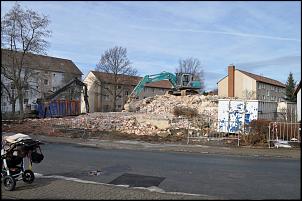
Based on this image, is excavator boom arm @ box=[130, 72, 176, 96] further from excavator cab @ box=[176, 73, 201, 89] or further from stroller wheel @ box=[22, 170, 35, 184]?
stroller wheel @ box=[22, 170, 35, 184]

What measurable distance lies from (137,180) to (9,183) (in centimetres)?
298

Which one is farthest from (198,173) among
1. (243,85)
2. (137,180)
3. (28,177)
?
(243,85)

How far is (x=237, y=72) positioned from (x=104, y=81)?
1082 inches

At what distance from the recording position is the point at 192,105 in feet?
120

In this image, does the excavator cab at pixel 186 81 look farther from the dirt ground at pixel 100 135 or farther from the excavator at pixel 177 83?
the dirt ground at pixel 100 135

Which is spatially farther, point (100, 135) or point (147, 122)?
point (147, 122)

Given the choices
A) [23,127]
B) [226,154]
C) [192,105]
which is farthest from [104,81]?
[226,154]

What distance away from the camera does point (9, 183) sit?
822 cm

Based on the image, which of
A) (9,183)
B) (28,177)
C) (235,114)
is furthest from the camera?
(235,114)

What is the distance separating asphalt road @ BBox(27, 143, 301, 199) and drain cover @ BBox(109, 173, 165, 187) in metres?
0.14

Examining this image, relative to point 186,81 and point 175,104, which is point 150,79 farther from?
point 175,104

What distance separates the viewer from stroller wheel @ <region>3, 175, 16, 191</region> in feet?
26.8

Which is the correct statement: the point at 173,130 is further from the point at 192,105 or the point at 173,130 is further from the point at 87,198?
the point at 87,198

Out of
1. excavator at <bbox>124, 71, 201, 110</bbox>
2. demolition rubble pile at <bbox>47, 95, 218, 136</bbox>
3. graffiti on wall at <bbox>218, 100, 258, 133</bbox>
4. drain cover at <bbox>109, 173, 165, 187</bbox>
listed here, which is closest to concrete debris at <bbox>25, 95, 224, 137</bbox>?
demolition rubble pile at <bbox>47, 95, 218, 136</bbox>
